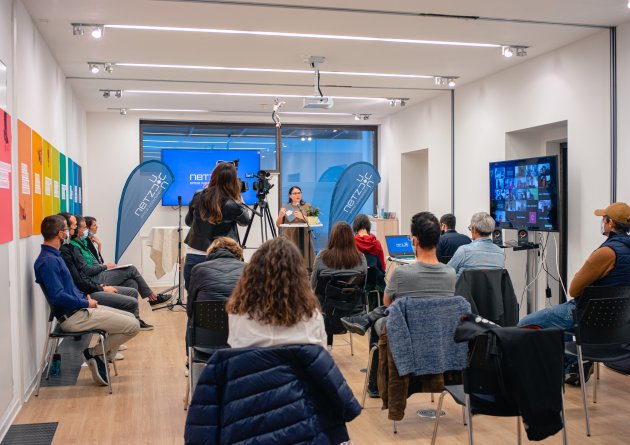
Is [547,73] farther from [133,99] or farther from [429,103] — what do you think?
[133,99]

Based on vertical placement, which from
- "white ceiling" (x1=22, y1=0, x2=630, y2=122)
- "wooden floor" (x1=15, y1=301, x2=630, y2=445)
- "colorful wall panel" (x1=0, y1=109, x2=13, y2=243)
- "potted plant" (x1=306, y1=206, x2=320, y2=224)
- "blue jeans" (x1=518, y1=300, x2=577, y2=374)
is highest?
"white ceiling" (x1=22, y1=0, x2=630, y2=122)

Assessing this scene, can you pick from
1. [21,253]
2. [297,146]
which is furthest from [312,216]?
[21,253]

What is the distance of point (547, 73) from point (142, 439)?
5.42 meters

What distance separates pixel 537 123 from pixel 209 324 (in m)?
4.76

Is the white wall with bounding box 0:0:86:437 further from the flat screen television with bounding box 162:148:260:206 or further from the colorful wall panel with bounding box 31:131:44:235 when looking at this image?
the flat screen television with bounding box 162:148:260:206

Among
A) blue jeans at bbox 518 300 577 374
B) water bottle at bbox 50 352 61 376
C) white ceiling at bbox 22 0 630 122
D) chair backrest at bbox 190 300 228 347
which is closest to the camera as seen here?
chair backrest at bbox 190 300 228 347

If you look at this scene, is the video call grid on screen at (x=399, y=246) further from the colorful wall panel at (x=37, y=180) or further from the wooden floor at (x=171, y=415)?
the colorful wall panel at (x=37, y=180)

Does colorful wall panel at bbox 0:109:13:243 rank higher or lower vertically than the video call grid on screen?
higher

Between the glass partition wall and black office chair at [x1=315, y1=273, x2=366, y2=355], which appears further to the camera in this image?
the glass partition wall

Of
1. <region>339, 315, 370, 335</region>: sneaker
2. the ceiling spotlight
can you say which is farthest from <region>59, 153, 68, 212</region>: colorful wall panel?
<region>339, 315, 370, 335</region>: sneaker

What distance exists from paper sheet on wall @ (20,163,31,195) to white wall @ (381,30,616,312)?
4.92 m

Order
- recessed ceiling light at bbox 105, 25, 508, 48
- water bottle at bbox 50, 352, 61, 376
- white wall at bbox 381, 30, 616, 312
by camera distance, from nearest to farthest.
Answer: water bottle at bbox 50, 352, 61, 376
recessed ceiling light at bbox 105, 25, 508, 48
white wall at bbox 381, 30, 616, 312

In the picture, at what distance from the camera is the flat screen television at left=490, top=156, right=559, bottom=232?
21.7 feet

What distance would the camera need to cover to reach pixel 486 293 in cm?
467
